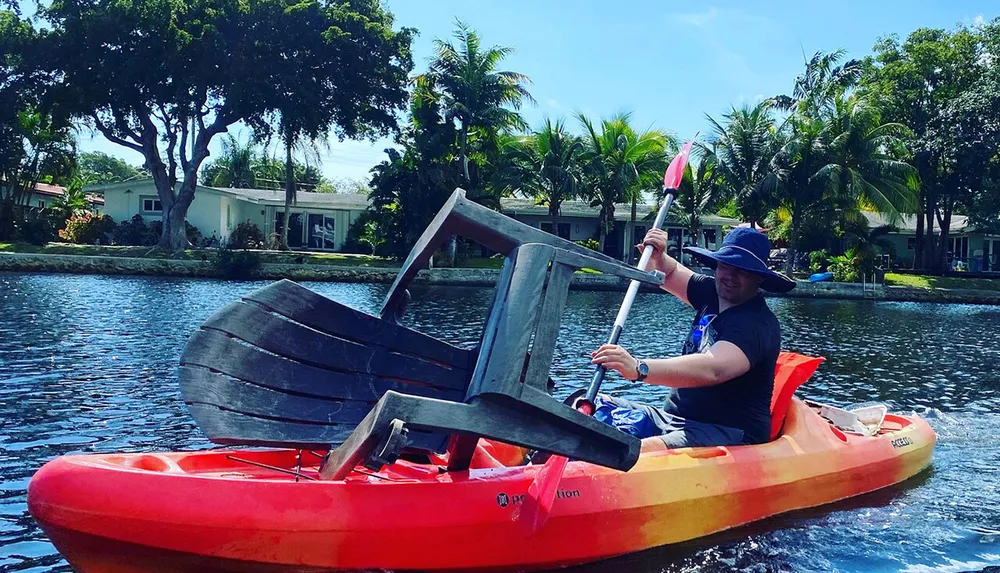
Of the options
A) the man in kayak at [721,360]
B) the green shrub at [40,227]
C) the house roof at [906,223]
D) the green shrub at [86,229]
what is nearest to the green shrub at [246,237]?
the green shrub at [86,229]

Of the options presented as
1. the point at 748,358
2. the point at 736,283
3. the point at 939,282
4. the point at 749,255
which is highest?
the point at 749,255

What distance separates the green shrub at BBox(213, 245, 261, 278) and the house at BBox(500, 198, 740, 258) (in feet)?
50.2

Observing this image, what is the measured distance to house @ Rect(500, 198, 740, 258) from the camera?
46188 millimetres

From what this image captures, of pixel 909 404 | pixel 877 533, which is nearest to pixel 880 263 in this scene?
pixel 909 404

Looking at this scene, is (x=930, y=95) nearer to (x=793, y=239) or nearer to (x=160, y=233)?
(x=793, y=239)

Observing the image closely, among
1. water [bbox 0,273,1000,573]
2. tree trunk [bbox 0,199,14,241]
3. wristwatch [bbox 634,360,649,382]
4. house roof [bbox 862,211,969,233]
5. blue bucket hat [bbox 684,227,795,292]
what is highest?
house roof [bbox 862,211,969,233]

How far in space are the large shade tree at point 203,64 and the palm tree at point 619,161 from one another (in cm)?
974

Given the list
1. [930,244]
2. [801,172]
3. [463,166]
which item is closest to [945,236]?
[930,244]

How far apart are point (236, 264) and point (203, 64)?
381 inches

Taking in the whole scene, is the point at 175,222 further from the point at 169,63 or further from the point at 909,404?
the point at 909,404

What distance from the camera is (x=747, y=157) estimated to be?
38719mm

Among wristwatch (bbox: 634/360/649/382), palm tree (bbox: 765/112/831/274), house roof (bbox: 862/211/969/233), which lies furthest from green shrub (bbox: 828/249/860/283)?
wristwatch (bbox: 634/360/649/382)

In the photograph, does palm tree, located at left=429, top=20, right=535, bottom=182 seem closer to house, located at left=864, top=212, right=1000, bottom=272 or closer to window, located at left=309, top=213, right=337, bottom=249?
window, located at left=309, top=213, right=337, bottom=249

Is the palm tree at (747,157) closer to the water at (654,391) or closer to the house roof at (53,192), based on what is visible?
the water at (654,391)
